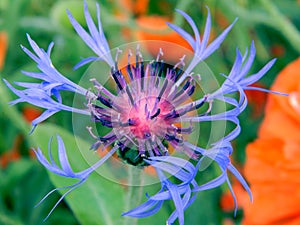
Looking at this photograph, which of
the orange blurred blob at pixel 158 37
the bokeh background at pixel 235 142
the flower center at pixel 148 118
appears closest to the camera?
the flower center at pixel 148 118

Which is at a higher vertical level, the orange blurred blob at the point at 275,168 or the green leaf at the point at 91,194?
the green leaf at the point at 91,194

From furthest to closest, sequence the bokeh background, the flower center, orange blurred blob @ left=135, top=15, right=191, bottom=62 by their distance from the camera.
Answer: orange blurred blob @ left=135, top=15, right=191, bottom=62
the bokeh background
the flower center

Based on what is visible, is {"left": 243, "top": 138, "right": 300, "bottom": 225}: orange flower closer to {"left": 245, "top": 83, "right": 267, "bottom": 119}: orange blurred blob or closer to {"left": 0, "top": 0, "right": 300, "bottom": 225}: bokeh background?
{"left": 0, "top": 0, "right": 300, "bottom": 225}: bokeh background

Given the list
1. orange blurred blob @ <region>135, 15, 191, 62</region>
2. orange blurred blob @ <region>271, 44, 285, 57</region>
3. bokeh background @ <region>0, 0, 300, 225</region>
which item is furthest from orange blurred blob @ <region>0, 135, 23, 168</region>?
orange blurred blob @ <region>271, 44, 285, 57</region>

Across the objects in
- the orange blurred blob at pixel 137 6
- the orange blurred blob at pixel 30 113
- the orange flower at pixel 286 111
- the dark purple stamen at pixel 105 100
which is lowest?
the orange flower at pixel 286 111

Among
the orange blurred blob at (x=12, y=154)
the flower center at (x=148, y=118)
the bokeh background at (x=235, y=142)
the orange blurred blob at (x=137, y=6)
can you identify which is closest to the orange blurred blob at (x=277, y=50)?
the bokeh background at (x=235, y=142)

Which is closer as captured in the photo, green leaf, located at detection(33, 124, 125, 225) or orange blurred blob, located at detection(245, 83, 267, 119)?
green leaf, located at detection(33, 124, 125, 225)

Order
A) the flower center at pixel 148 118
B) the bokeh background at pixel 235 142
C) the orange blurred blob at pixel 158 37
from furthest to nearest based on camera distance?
the orange blurred blob at pixel 158 37, the bokeh background at pixel 235 142, the flower center at pixel 148 118

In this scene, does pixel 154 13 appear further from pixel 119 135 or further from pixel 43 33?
pixel 119 135

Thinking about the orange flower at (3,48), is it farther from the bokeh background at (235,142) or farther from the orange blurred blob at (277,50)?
the orange blurred blob at (277,50)
